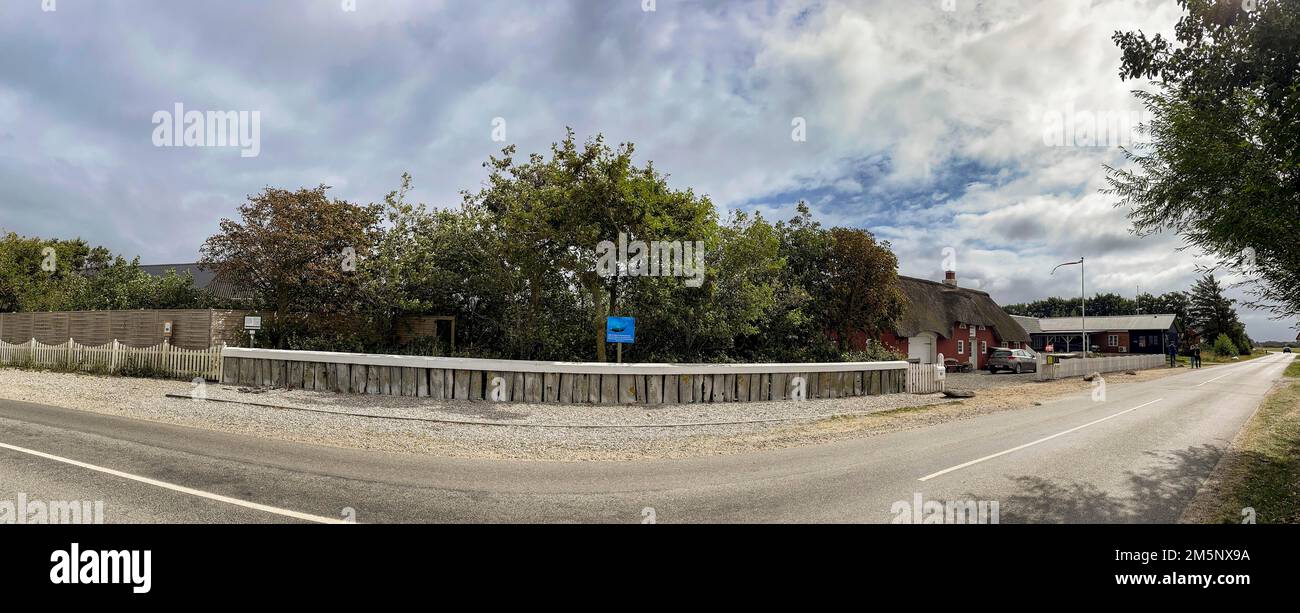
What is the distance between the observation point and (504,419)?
39.7 feet

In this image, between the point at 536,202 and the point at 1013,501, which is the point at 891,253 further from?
the point at 1013,501

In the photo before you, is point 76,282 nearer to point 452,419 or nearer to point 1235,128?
point 452,419

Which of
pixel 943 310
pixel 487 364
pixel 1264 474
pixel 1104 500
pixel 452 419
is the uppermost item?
pixel 943 310

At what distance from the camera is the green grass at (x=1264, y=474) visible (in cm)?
671

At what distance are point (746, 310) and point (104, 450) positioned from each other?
17.2 metres

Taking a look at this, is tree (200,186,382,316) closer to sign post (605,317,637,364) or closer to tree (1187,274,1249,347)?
sign post (605,317,637,364)

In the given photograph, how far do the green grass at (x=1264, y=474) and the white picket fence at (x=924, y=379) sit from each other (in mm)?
8315

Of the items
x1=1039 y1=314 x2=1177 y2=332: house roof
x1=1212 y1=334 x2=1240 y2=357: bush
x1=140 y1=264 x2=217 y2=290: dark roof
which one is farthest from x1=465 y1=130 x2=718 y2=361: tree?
x1=1212 y1=334 x2=1240 y2=357: bush

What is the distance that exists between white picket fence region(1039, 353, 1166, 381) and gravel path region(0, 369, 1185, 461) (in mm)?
13803

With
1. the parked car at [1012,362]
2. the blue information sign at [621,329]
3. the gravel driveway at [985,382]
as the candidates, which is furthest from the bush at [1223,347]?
the blue information sign at [621,329]

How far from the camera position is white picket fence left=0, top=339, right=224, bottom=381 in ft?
55.1

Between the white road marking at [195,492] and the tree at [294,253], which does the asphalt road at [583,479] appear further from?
the tree at [294,253]

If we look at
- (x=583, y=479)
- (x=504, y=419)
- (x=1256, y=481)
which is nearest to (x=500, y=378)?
(x=504, y=419)

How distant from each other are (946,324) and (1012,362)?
17.0ft
